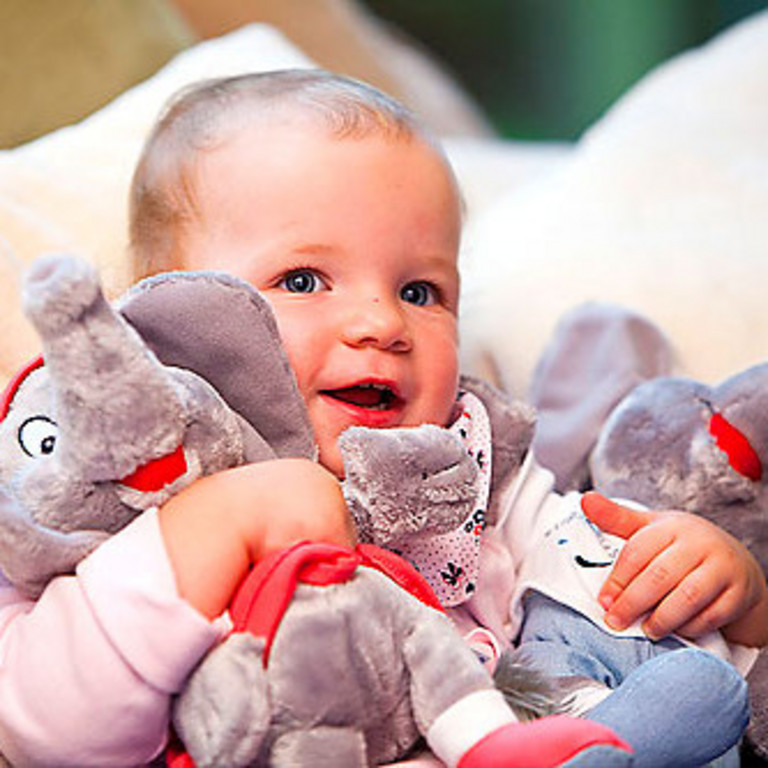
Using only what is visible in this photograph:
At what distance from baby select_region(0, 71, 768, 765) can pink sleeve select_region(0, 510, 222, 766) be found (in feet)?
0.16

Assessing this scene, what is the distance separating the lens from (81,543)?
0.71 m

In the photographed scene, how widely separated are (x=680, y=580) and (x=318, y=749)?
0.40 m

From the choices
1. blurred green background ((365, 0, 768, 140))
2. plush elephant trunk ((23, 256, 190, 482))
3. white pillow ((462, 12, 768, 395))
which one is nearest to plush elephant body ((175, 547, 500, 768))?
plush elephant trunk ((23, 256, 190, 482))

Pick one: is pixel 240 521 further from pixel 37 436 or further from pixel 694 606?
pixel 694 606

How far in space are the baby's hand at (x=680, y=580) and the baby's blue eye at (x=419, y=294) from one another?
9.3 inches

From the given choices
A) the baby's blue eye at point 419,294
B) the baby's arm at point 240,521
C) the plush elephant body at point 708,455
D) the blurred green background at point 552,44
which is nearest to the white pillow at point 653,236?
the plush elephant body at point 708,455

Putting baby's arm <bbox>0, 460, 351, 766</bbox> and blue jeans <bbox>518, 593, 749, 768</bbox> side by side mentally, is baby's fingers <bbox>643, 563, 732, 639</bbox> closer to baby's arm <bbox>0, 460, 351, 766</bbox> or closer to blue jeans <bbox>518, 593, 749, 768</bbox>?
blue jeans <bbox>518, 593, 749, 768</bbox>

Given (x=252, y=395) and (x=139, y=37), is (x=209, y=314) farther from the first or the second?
Answer: (x=139, y=37)

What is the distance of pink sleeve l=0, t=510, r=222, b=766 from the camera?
2.15 ft

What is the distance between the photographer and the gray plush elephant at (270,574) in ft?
2.13

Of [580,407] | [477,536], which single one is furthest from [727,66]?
[477,536]

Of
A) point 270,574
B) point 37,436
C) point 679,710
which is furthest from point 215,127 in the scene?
point 679,710

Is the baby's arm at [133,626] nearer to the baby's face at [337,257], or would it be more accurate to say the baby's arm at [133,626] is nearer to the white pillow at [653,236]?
Answer: the baby's face at [337,257]

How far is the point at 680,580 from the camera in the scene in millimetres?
958
